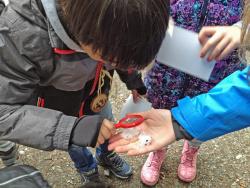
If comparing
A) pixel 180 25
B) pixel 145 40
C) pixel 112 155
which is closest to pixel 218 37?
pixel 180 25

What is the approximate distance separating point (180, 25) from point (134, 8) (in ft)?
1.92

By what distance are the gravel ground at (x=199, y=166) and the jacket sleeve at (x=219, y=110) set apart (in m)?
0.61

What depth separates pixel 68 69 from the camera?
4.11 ft

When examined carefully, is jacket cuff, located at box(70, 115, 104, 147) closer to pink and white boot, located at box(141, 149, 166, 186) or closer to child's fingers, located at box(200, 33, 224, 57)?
child's fingers, located at box(200, 33, 224, 57)

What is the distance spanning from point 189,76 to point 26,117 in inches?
26.5

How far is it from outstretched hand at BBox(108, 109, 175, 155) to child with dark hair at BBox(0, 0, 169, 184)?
19cm

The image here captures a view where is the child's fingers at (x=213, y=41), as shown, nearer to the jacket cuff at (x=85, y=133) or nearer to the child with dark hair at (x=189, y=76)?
the child with dark hair at (x=189, y=76)

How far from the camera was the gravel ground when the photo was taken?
1.93 m

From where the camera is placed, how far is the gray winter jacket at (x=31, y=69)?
114 cm

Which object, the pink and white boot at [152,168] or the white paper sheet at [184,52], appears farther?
the pink and white boot at [152,168]

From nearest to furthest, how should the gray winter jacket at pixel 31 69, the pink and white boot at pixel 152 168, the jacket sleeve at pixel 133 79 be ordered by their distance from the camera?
the gray winter jacket at pixel 31 69
the jacket sleeve at pixel 133 79
the pink and white boot at pixel 152 168

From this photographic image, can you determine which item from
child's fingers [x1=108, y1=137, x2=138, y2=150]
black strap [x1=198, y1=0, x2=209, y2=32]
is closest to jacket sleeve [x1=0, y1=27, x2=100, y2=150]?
child's fingers [x1=108, y1=137, x2=138, y2=150]

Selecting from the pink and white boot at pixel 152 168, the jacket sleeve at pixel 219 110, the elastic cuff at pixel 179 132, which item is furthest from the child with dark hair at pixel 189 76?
the elastic cuff at pixel 179 132

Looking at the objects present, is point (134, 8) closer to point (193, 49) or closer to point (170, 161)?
point (193, 49)
